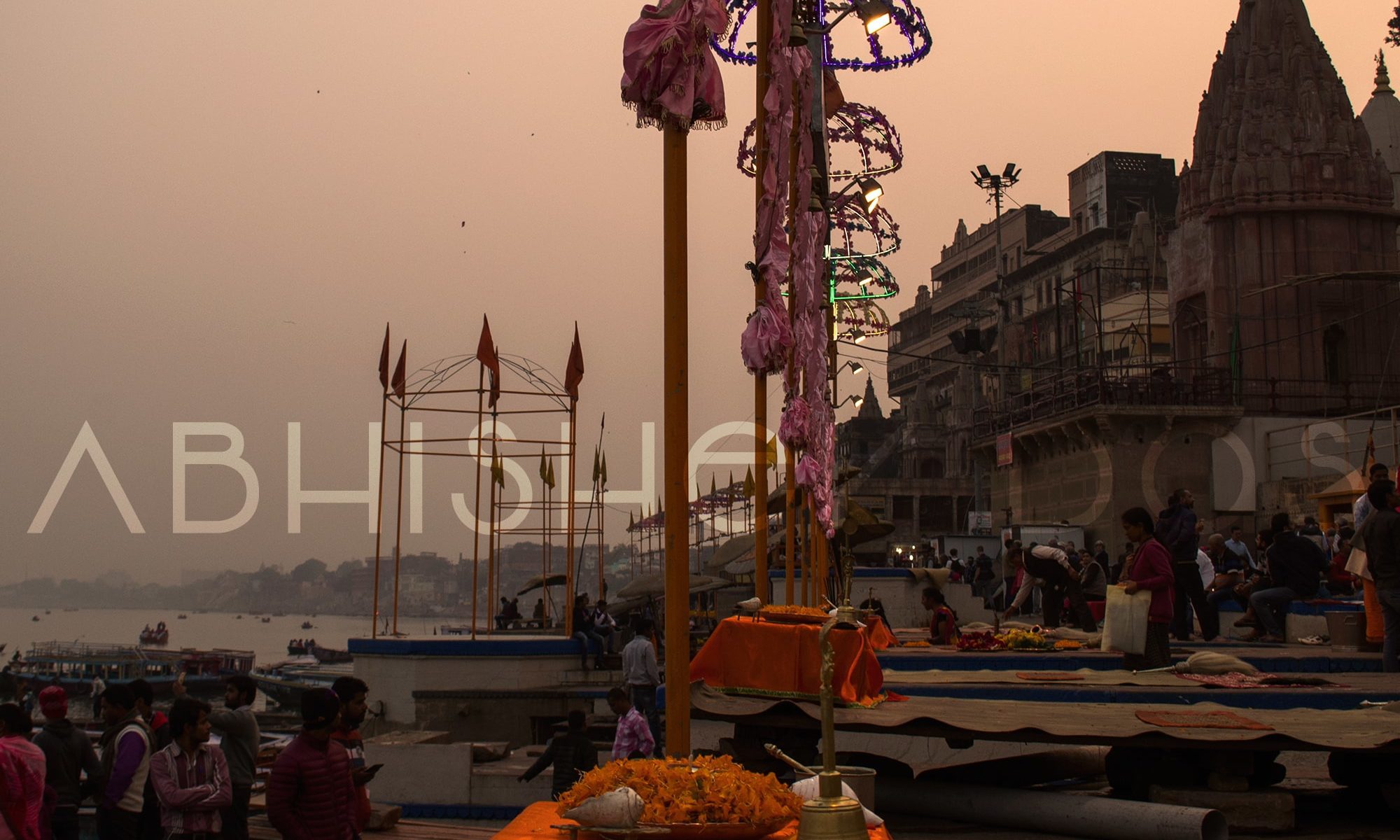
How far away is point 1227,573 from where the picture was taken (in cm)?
1952

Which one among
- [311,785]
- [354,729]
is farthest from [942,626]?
[311,785]

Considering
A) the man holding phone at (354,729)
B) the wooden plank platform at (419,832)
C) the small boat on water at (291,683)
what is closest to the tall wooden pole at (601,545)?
the wooden plank platform at (419,832)

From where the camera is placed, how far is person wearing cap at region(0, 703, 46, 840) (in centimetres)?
755

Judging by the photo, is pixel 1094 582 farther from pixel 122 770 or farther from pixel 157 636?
pixel 157 636

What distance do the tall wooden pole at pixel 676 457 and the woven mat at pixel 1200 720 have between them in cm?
307

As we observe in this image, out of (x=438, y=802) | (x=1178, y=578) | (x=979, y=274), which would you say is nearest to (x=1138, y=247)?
(x=979, y=274)

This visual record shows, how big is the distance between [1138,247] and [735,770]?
206 ft

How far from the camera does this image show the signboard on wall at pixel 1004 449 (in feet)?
134

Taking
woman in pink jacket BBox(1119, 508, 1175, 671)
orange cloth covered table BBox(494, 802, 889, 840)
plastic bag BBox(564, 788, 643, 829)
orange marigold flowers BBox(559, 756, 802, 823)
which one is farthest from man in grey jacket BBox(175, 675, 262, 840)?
woman in pink jacket BBox(1119, 508, 1175, 671)

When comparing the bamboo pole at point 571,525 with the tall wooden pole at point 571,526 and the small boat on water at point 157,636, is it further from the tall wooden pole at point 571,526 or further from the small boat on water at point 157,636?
the small boat on water at point 157,636

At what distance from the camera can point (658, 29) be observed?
6184mm

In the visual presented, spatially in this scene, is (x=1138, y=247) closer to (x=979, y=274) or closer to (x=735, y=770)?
(x=979, y=274)

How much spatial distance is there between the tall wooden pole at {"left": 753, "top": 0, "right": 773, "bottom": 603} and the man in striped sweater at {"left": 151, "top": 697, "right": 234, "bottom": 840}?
4281 mm

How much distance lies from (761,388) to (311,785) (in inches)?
217
